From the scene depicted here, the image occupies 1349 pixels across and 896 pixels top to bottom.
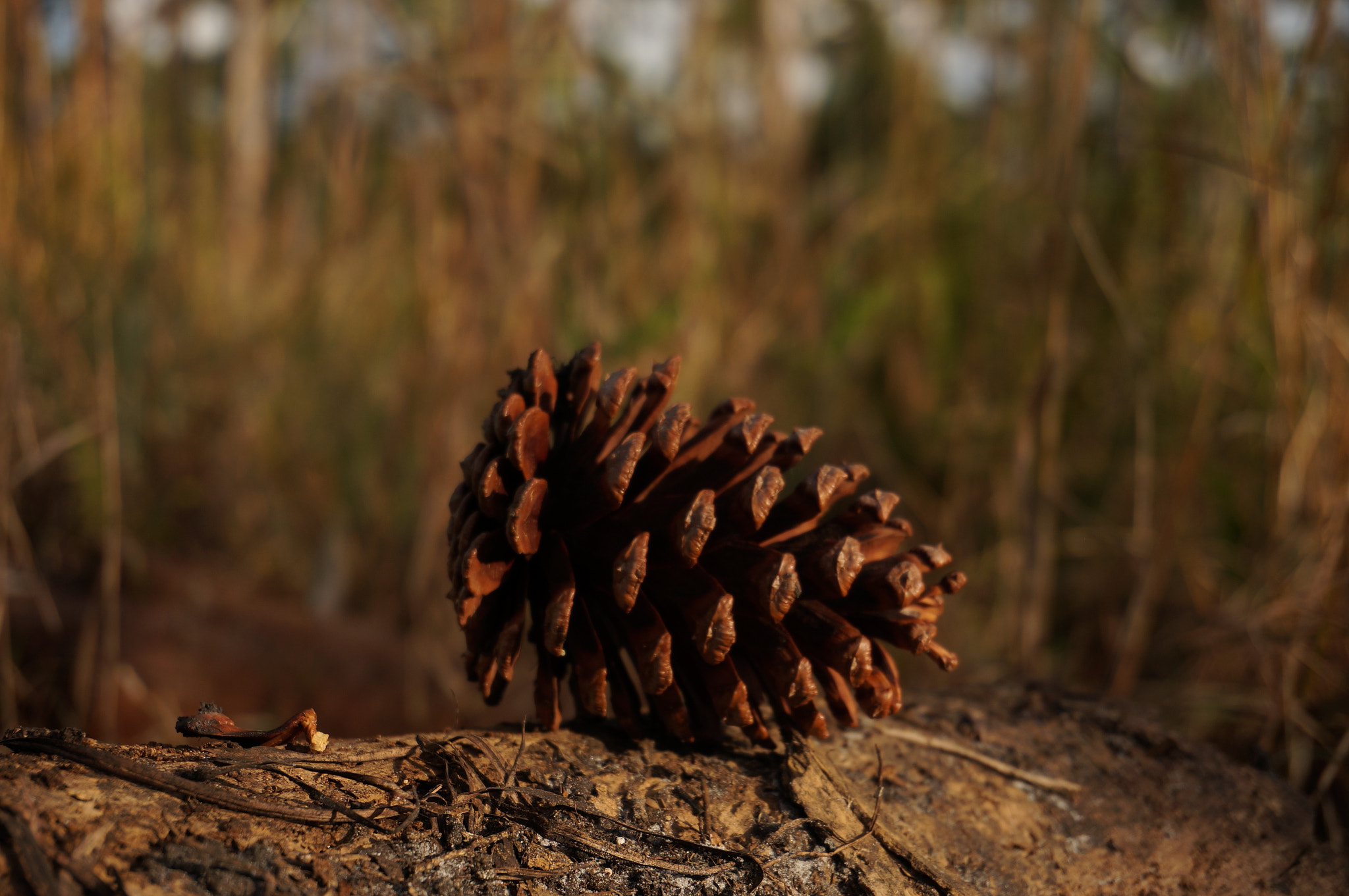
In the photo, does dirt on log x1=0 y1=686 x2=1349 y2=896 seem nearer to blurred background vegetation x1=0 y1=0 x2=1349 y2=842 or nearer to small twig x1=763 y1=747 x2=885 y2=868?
small twig x1=763 y1=747 x2=885 y2=868

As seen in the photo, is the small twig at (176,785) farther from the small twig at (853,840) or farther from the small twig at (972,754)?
the small twig at (972,754)

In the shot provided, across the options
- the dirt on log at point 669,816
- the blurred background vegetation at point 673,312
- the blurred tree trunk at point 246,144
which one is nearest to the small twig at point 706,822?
the dirt on log at point 669,816

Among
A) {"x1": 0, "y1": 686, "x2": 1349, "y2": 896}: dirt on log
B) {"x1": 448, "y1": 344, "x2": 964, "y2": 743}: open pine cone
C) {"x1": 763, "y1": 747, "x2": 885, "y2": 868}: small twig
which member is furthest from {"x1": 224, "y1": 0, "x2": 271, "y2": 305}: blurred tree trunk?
{"x1": 763, "y1": 747, "x2": 885, "y2": 868}: small twig

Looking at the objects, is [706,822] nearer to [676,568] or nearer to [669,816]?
[669,816]

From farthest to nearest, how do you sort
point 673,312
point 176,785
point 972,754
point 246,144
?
1. point 246,144
2. point 673,312
3. point 972,754
4. point 176,785

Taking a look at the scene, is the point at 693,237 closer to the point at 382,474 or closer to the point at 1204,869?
the point at 382,474

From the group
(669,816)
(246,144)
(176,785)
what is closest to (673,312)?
(669,816)

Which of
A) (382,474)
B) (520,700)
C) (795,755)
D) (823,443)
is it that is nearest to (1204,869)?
(795,755)
